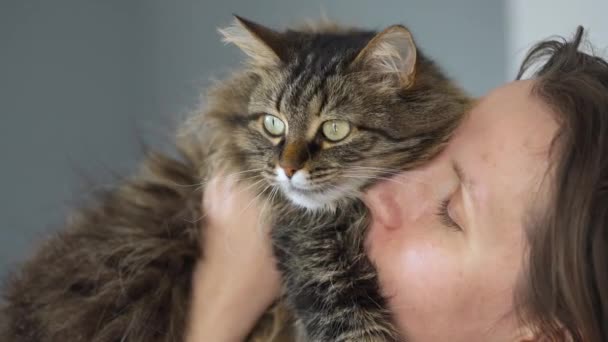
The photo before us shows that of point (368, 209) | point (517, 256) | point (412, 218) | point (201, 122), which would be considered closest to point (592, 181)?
point (517, 256)

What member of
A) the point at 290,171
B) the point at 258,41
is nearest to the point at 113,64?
the point at 258,41

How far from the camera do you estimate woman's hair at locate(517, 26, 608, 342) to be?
0.96 m

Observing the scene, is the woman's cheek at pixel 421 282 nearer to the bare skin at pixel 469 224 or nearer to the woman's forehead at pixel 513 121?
the bare skin at pixel 469 224

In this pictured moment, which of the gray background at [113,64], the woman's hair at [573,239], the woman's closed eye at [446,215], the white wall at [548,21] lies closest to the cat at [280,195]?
the woman's closed eye at [446,215]

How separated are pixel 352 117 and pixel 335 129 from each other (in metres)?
0.04

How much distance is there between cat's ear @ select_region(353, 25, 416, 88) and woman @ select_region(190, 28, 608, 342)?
0.17 meters

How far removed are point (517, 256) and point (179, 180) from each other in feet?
2.99

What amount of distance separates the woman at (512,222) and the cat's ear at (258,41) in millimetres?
384

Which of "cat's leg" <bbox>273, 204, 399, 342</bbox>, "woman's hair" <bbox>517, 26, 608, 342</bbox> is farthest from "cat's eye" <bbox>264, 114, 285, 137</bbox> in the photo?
"woman's hair" <bbox>517, 26, 608, 342</bbox>

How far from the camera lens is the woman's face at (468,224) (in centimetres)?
103

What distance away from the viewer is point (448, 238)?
108 cm

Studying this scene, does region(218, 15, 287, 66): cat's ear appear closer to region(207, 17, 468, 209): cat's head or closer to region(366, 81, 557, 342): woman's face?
region(207, 17, 468, 209): cat's head

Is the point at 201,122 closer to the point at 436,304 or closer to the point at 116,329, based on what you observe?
the point at 116,329

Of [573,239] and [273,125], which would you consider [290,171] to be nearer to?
[273,125]
